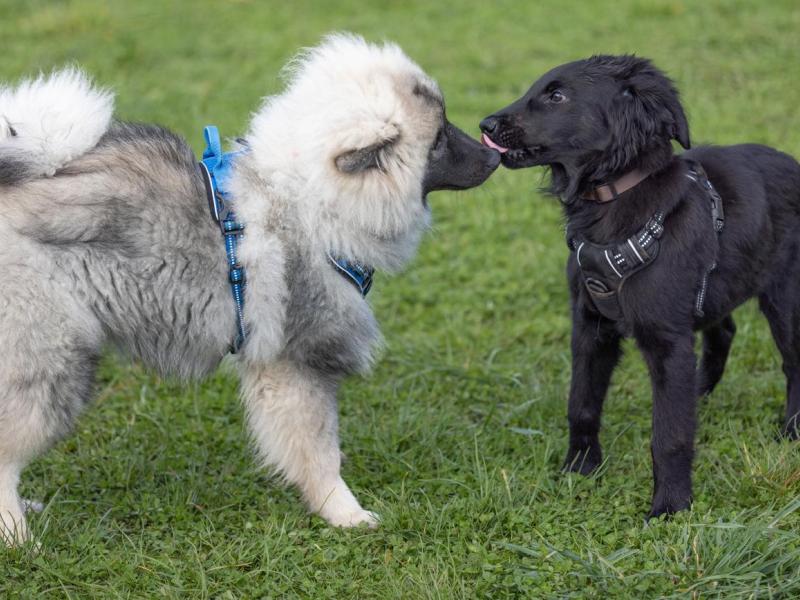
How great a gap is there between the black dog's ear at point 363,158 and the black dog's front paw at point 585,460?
53.3 inches

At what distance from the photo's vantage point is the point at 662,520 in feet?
10.0

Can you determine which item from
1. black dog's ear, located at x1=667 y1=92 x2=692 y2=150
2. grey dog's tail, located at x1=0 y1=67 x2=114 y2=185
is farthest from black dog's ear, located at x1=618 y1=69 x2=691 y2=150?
grey dog's tail, located at x1=0 y1=67 x2=114 y2=185

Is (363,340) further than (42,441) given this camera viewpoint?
Yes

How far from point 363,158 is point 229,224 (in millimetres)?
490

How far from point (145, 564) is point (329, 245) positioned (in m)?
1.20

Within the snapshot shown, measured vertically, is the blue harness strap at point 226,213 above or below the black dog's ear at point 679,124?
below

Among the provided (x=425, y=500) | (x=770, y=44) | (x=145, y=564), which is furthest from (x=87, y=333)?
(x=770, y=44)

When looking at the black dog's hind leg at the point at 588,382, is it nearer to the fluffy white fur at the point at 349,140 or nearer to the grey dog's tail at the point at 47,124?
the fluffy white fur at the point at 349,140

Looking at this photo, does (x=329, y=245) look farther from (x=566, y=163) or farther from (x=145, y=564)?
(x=145, y=564)

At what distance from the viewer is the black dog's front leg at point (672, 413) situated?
126 inches

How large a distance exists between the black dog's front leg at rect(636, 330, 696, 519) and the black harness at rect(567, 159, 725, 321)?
15cm

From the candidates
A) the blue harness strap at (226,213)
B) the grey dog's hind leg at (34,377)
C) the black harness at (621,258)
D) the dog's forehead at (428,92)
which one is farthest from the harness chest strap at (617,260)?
the grey dog's hind leg at (34,377)

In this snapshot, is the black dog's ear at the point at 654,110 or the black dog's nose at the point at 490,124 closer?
the black dog's ear at the point at 654,110

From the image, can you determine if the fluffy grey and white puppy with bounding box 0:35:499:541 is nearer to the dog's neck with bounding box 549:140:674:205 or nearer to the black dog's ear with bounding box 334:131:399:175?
the black dog's ear with bounding box 334:131:399:175
